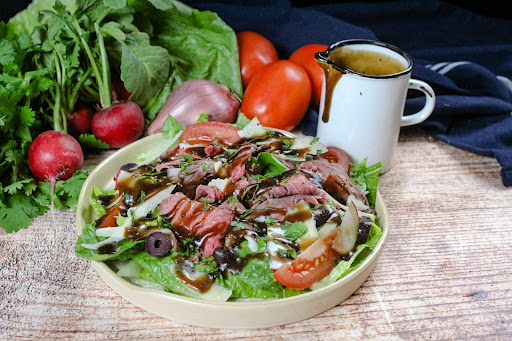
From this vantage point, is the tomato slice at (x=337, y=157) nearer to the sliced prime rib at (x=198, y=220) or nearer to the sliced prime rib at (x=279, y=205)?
the sliced prime rib at (x=279, y=205)

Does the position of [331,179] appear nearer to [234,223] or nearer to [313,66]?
[234,223]

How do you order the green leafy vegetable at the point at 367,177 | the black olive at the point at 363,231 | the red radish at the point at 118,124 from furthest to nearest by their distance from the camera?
the red radish at the point at 118,124 < the green leafy vegetable at the point at 367,177 < the black olive at the point at 363,231

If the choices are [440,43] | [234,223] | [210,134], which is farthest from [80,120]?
[440,43]

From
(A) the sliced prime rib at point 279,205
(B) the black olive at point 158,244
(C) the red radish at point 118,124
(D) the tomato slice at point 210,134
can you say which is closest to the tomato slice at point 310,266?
(A) the sliced prime rib at point 279,205

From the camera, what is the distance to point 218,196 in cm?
134

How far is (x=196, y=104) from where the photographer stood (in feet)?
6.17

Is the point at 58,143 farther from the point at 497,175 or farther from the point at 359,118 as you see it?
the point at 497,175

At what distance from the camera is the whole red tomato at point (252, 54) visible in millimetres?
2145

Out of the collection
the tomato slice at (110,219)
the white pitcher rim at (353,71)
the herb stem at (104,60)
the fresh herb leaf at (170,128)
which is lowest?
the fresh herb leaf at (170,128)

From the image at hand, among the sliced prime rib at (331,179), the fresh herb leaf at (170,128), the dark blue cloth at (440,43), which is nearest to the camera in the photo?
the sliced prime rib at (331,179)

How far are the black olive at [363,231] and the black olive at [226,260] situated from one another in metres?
0.31

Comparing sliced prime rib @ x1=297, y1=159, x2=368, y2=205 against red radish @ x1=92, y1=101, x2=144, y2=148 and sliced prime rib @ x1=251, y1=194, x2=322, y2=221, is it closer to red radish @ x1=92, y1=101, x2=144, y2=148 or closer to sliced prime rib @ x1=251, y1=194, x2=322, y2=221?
sliced prime rib @ x1=251, y1=194, x2=322, y2=221

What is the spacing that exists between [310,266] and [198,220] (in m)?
0.30

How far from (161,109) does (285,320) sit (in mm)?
1055
